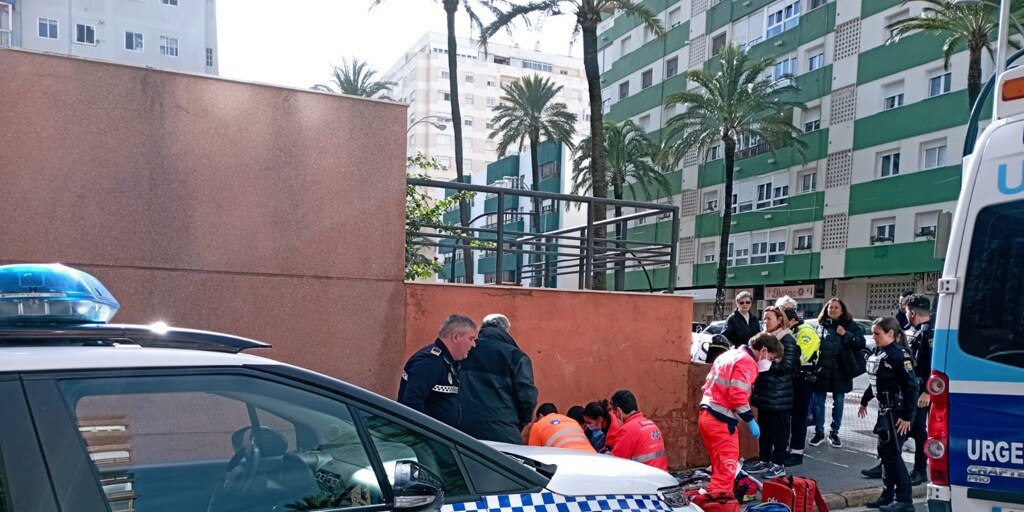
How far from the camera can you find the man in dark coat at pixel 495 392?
5.00 meters

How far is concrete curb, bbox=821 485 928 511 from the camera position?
670 centimetres

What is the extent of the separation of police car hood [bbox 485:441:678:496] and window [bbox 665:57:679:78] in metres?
40.4

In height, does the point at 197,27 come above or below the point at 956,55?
above

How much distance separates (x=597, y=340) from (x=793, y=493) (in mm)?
2715

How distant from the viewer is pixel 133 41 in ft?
124

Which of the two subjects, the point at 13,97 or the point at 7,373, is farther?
the point at 13,97

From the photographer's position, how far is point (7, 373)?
1944 millimetres

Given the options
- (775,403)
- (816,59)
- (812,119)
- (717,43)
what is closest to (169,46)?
(717,43)

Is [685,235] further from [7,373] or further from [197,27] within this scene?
[7,373]

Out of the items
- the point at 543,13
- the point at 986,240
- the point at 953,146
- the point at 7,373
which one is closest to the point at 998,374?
the point at 986,240

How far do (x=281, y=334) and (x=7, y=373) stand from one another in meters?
4.42

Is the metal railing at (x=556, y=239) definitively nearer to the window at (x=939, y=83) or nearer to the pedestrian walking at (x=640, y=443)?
the pedestrian walking at (x=640, y=443)

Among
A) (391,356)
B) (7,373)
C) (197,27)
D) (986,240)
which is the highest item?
(197,27)

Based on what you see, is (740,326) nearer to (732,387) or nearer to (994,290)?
(732,387)
